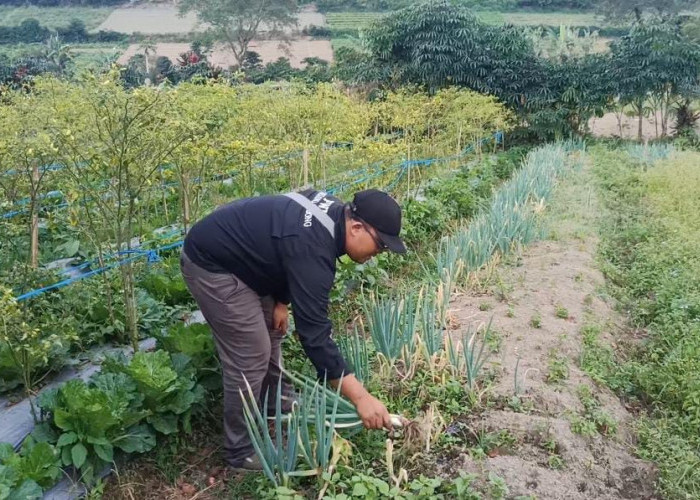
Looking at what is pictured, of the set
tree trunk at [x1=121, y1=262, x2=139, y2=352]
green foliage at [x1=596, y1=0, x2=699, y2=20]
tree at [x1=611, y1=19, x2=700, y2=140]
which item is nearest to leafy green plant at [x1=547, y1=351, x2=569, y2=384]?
tree trunk at [x1=121, y1=262, x2=139, y2=352]

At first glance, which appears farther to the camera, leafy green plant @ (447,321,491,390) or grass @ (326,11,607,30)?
grass @ (326,11,607,30)

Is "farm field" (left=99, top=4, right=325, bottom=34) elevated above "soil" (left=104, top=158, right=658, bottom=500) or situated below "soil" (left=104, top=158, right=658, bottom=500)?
above

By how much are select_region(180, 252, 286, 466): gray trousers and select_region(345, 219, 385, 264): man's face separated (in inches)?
22.3

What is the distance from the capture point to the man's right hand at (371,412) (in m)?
2.43

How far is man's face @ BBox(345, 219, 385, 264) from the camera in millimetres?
2305

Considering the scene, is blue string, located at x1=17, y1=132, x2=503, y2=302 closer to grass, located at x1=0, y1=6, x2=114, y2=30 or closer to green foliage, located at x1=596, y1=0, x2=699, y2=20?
green foliage, located at x1=596, y1=0, x2=699, y2=20

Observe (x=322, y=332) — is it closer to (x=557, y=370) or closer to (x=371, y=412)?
(x=371, y=412)

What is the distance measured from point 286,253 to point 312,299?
20 centimetres

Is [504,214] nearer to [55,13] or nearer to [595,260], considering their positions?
[595,260]

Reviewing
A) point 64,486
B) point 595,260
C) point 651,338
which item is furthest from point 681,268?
point 64,486

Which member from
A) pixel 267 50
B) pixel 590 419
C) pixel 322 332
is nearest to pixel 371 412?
pixel 322 332

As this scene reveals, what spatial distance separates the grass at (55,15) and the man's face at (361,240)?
2161 inches

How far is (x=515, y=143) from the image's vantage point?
1653 centimetres

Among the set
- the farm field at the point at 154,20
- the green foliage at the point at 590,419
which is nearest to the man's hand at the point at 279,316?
the green foliage at the point at 590,419
